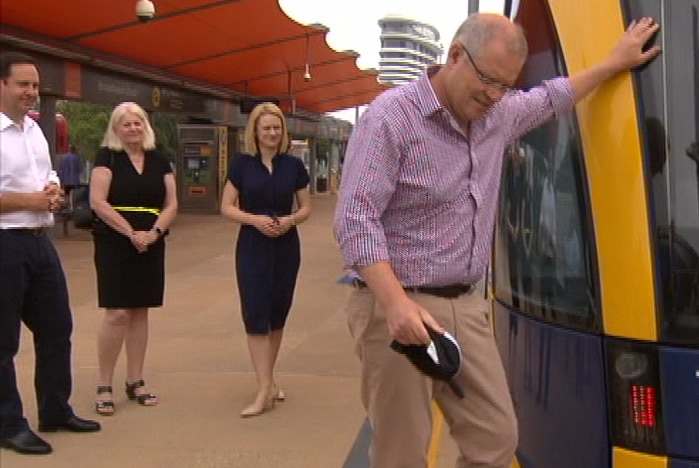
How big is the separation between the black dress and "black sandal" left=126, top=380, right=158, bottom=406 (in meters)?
0.55

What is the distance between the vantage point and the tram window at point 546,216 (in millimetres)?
2820

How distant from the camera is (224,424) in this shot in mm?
5125

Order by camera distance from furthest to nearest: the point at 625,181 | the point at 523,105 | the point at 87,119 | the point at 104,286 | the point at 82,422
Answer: the point at 87,119, the point at 104,286, the point at 82,422, the point at 523,105, the point at 625,181

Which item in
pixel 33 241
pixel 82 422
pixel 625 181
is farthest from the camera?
pixel 82 422

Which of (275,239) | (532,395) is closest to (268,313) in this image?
(275,239)

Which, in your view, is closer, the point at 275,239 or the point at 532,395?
the point at 532,395

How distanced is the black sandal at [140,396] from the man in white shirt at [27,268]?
0.68m

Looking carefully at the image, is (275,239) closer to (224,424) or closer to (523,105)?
(224,424)

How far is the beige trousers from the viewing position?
2779mm

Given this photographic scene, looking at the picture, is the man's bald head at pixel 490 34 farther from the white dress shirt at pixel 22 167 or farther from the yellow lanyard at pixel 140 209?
the yellow lanyard at pixel 140 209

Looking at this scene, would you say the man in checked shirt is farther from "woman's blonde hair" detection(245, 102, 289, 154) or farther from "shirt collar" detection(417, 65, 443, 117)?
"woman's blonde hair" detection(245, 102, 289, 154)

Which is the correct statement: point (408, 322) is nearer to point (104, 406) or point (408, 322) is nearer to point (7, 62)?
point (7, 62)

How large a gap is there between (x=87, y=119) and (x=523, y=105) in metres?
30.4

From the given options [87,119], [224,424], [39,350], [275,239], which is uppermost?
[87,119]
